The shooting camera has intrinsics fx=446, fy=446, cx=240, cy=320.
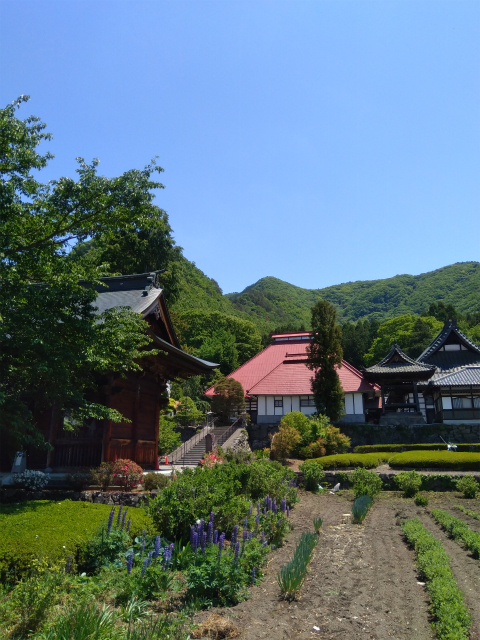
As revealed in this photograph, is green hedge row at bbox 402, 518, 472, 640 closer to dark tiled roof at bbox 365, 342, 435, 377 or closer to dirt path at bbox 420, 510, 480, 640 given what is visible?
dirt path at bbox 420, 510, 480, 640

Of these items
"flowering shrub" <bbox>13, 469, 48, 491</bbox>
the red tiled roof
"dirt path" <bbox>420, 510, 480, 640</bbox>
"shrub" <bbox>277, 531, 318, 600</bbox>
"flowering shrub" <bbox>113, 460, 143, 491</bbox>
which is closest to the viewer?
"dirt path" <bbox>420, 510, 480, 640</bbox>

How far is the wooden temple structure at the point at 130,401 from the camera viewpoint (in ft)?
43.5

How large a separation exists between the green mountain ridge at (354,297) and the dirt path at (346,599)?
239 ft

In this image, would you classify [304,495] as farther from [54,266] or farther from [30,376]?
[54,266]

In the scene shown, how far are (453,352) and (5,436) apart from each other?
3461 cm

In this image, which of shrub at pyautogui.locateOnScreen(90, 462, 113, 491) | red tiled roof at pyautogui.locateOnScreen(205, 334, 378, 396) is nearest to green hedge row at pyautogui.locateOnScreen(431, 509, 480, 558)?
shrub at pyautogui.locateOnScreen(90, 462, 113, 491)

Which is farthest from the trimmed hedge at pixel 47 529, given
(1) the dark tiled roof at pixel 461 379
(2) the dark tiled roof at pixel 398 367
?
(1) the dark tiled roof at pixel 461 379

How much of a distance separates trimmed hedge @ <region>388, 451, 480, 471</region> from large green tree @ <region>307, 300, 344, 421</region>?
889 cm

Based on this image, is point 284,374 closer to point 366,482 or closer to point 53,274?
point 366,482

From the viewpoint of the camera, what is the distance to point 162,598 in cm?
514

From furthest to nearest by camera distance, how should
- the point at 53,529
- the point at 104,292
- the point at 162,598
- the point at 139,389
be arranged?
the point at 104,292 → the point at 139,389 → the point at 53,529 → the point at 162,598

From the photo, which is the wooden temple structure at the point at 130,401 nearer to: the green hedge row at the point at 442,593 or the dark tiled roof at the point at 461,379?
the green hedge row at the point at 442,593

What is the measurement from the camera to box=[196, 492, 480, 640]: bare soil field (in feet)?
15.4

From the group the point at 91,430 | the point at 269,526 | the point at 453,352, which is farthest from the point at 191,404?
the point at 269,526
